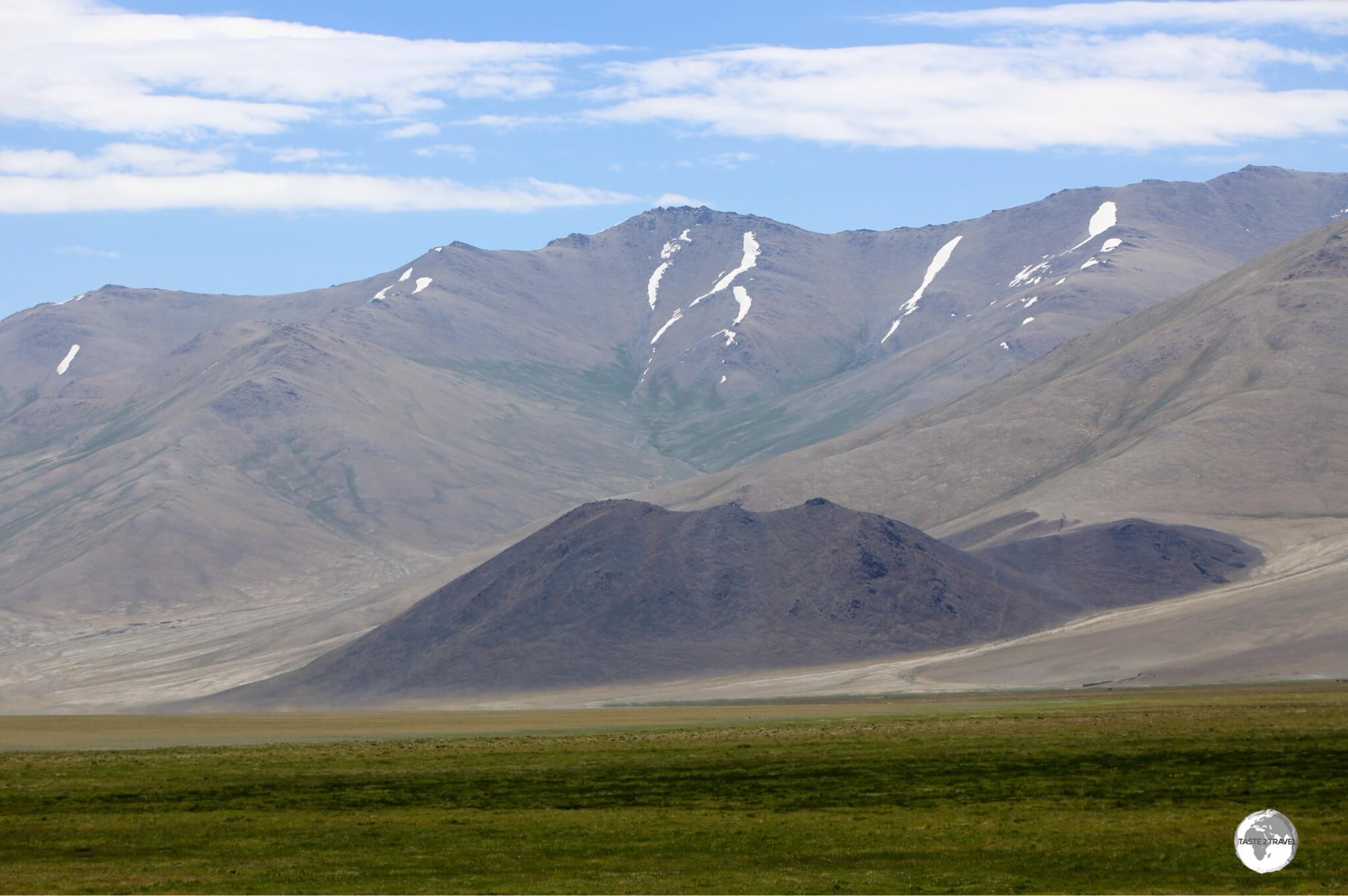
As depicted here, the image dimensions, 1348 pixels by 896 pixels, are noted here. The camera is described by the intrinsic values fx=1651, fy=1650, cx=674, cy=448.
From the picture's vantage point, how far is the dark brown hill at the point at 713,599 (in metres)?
149

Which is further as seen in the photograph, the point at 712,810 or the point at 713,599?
the point at 713,599

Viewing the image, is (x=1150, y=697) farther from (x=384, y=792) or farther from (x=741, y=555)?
(x=741, y=555)

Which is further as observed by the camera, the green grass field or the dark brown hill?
the dark brown hill

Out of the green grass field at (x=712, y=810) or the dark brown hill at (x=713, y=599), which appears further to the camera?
the dark brown hill at (x=713, y=599)

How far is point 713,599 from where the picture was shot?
157 metres

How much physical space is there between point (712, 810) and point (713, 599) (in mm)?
113009

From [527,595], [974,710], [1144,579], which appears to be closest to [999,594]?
[1144,579]

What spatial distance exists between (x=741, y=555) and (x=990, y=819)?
120827 millimetres

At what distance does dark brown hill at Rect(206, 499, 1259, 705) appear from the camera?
148875 mm

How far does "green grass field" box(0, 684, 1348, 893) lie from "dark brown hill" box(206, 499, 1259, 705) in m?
77.7

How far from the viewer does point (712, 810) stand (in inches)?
1727

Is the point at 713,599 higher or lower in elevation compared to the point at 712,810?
lower

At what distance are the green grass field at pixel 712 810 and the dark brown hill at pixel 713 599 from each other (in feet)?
255

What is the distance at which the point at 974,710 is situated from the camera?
8494 centimetres
